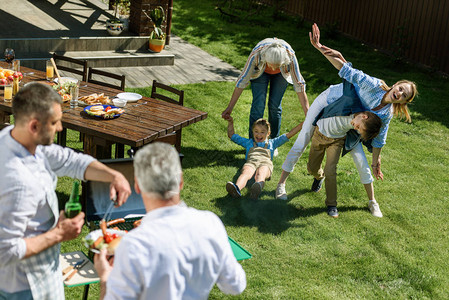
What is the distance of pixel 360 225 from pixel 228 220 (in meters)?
1.48

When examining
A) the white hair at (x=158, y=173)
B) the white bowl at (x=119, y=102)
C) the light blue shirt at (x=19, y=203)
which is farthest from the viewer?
the white bowl at (x=119, y=102)

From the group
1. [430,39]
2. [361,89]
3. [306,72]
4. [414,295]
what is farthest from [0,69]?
[430,39]

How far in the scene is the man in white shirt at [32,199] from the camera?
2.69 metres

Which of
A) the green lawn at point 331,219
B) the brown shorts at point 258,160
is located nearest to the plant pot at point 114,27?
the green lawn at point 331,219

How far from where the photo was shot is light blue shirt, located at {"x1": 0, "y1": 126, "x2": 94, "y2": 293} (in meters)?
2.67

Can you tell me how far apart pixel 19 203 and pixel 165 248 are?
0.84 m

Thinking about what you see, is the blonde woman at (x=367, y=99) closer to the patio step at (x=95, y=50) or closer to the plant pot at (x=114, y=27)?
the patio step at (x=95, y=50)

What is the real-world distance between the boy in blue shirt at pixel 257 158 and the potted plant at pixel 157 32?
4002 millimetres

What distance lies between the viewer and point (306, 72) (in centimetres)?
1132

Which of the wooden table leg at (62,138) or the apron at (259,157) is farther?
the apron at (259,157)

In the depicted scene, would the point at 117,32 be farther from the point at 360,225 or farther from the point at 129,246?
the point at 129,246

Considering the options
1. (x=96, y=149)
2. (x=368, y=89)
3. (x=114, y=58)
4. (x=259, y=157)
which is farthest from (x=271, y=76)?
(x=114, y=58)

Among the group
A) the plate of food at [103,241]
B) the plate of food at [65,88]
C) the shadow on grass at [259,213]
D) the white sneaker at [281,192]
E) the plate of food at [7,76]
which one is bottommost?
the shadow on grass at [259,213]

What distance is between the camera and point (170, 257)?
2322 millimetres
